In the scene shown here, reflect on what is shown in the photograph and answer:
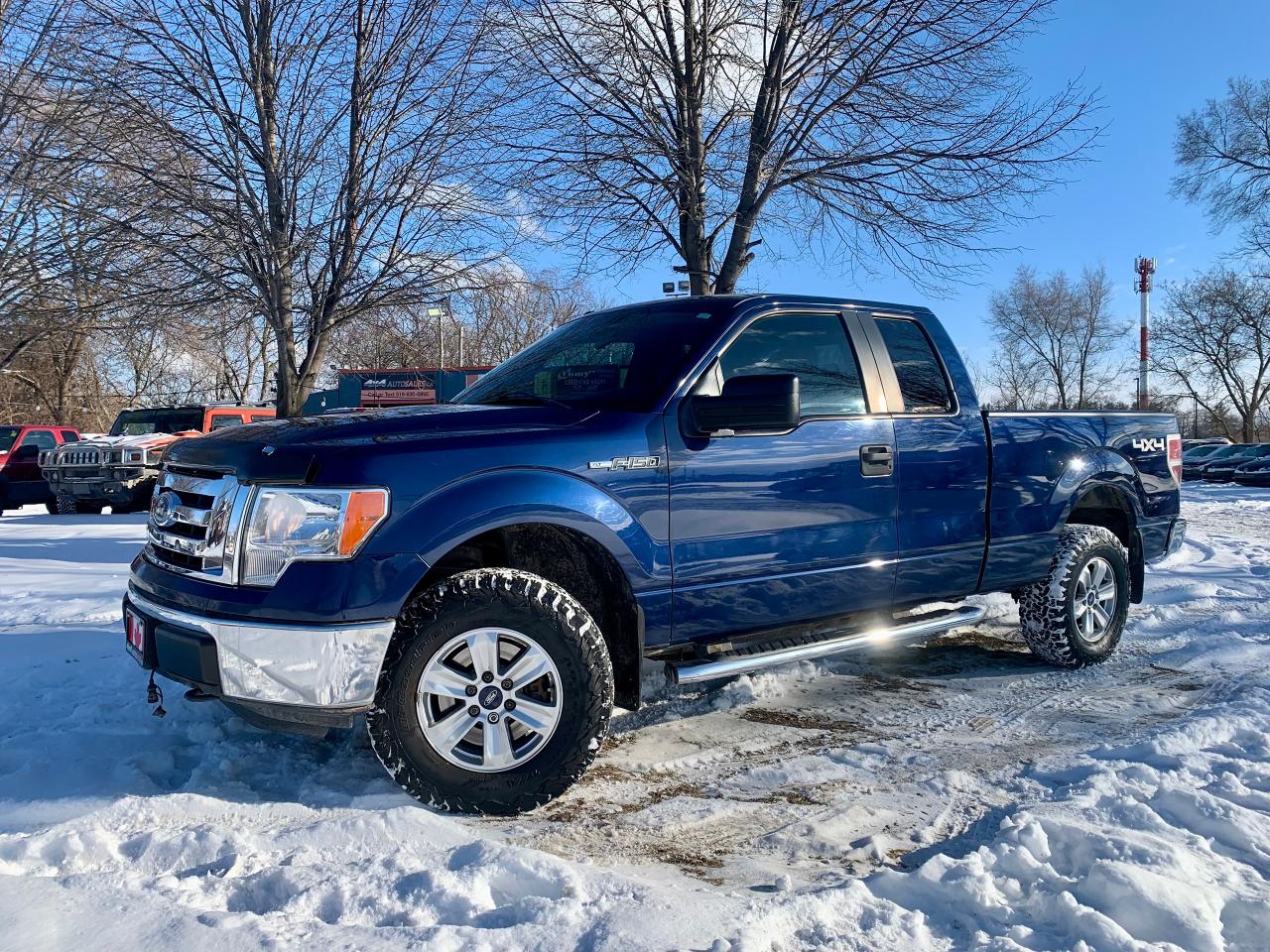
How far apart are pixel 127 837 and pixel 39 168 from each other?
11482 mm

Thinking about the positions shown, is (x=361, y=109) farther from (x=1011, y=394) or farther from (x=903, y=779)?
(x=1011, y=394)

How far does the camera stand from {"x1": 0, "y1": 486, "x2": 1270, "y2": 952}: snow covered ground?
7.33 ft

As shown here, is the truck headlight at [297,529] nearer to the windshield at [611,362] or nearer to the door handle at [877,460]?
the windshield at [611,362]

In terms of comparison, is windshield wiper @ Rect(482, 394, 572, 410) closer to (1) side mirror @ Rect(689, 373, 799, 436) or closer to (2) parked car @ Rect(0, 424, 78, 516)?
(1) side mirror @ Rect(689, 373, 799, 436)

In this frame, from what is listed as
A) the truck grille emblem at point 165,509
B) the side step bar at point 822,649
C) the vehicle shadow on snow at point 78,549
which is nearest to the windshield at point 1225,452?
the side step bar at point 822,649

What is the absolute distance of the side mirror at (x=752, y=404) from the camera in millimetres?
3309

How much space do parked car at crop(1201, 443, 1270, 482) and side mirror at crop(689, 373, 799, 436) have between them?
31.8m

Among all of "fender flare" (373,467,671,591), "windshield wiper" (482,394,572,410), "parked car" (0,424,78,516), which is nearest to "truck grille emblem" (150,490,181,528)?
"fender flare" (373,467,671,591)

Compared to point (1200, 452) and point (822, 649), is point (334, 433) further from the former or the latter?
point (1200, 452)

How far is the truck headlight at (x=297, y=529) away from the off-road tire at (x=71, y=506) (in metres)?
13.7

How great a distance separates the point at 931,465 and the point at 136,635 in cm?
338

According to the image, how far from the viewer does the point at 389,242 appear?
32.7ft

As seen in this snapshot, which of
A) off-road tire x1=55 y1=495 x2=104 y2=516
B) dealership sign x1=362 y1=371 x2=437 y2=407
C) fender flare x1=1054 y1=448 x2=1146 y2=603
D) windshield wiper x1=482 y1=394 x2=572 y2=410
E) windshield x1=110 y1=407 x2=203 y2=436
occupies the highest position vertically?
dealership sign x1=362 y1=371 x2=437 y2=407

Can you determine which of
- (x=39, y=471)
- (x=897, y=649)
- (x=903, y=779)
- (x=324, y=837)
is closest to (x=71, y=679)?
(x=324, y=837)
